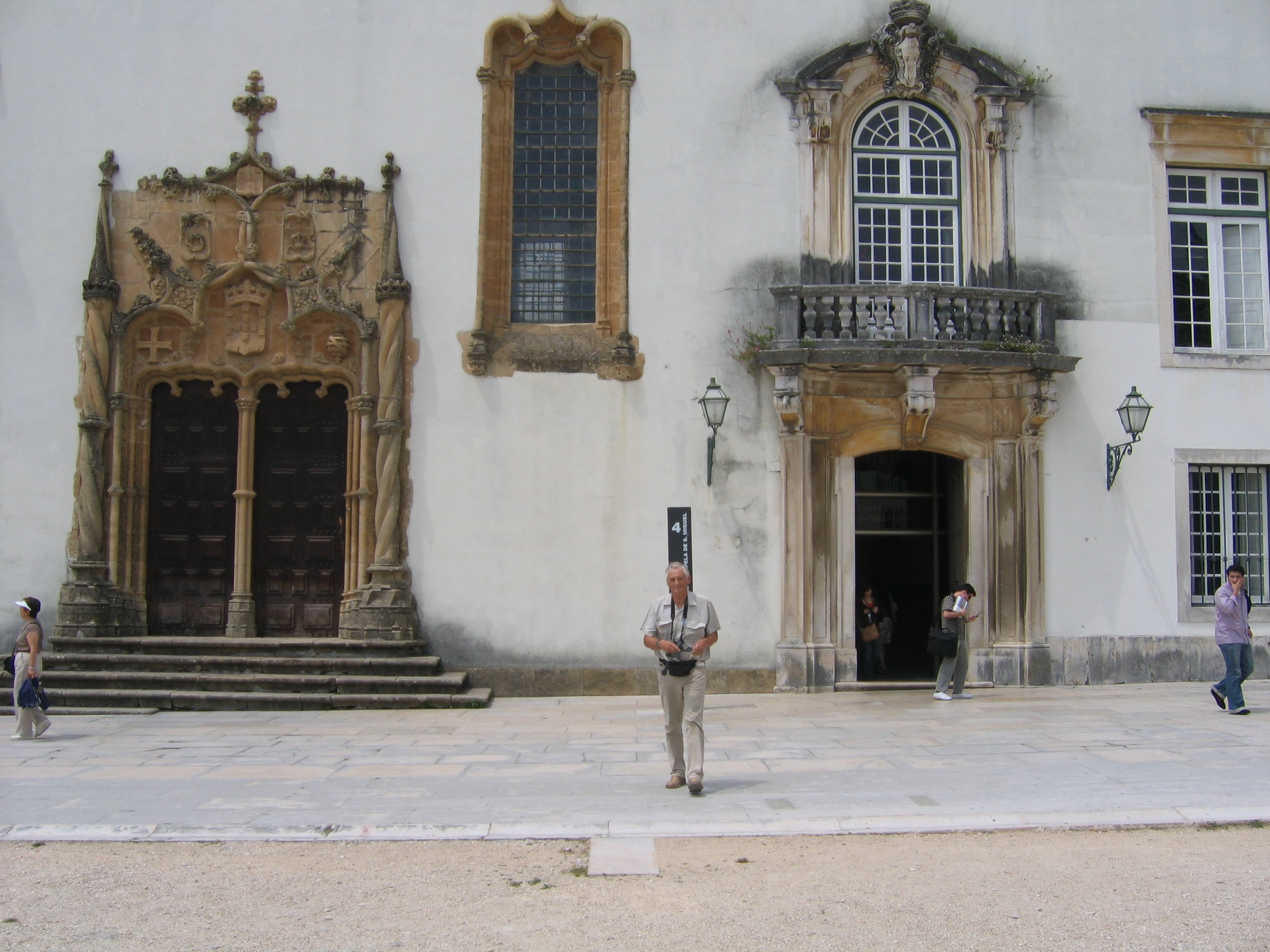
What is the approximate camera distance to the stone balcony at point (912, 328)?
13844 mm

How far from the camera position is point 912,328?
46.0 ft

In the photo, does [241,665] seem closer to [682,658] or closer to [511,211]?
[511,211]

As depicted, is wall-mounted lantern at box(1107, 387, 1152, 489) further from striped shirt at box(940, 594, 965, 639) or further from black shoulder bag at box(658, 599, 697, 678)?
black shoulder bag at box(658, 599, 697, 678)

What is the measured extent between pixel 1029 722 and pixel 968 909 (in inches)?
248

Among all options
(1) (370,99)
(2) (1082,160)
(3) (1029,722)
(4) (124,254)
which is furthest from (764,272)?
(4) (124,254)

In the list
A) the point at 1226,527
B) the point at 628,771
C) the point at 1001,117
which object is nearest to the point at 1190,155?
the point at 1001,117

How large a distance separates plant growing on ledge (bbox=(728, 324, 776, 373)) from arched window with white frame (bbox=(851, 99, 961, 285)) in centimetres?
172

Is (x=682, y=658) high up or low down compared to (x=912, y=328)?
down

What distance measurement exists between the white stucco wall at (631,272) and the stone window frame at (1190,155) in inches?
6.0

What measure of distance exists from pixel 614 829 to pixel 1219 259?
12.7 m

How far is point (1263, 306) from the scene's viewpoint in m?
15.5

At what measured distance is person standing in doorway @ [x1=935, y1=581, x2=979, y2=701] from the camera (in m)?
13.4

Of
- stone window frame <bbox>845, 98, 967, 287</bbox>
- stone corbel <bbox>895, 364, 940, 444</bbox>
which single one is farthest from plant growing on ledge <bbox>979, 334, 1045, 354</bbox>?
stone window frame <bbox>845, 98, 967, 287</bbox>

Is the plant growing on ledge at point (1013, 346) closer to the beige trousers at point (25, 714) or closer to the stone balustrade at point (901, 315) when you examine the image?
the stone balustrade at point (901, 315)
